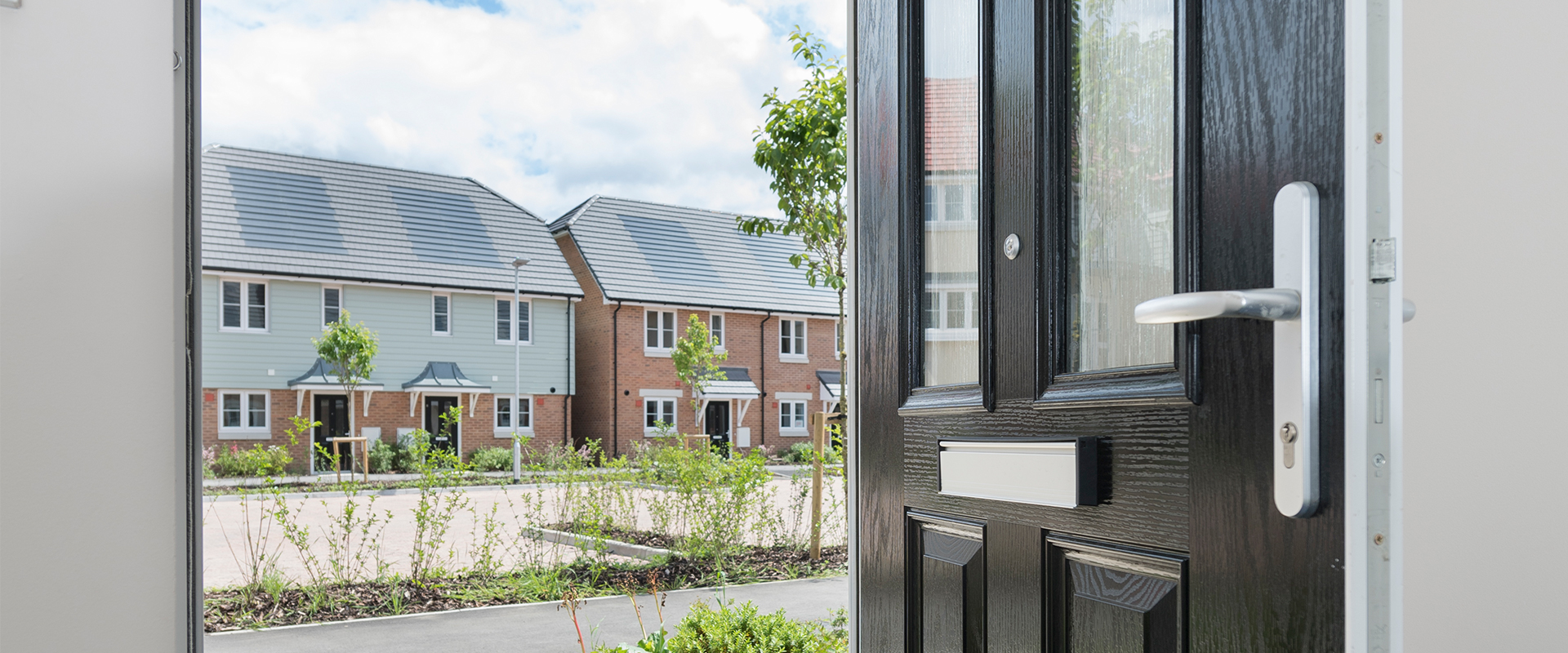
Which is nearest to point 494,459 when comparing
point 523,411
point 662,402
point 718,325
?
point 523,411

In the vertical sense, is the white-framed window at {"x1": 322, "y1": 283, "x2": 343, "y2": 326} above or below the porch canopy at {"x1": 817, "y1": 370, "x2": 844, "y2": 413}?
above

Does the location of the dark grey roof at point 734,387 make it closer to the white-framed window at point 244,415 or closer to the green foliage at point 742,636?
the white-framed window at point 244,415

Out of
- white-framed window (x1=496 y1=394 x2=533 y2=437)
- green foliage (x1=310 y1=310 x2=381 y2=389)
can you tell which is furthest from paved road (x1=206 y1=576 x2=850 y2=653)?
white-framed window (x1=496 y1=394 x2=533 y2=437)


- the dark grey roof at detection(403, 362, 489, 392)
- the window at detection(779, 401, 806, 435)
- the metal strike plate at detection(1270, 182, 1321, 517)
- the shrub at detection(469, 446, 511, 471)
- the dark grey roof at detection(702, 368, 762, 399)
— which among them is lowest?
the shrub at detection(469, 446, 511, 471)

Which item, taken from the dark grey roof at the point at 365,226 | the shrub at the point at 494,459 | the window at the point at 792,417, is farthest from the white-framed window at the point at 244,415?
the window at the point at 792,417

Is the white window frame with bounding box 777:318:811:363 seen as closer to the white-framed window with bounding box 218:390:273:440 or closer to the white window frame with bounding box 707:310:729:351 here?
the white window frame with bounding box 707:310:729:351

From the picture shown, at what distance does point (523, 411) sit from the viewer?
1959 cm

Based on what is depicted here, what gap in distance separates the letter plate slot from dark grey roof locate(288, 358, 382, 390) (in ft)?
58.8

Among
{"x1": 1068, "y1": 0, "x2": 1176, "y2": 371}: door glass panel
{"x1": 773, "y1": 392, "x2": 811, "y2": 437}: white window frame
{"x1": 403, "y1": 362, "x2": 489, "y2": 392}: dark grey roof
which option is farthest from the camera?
{"x1": 773, "y1": 392, "x2": 811, "y2": 437}: white window frame

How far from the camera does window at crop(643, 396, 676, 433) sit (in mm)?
20469

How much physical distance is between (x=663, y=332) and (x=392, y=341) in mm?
5594

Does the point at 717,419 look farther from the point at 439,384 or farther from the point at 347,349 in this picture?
the point at 347,349

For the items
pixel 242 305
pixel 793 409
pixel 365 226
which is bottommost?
pixel 793 409
